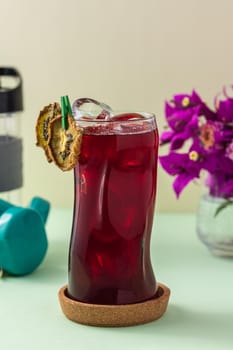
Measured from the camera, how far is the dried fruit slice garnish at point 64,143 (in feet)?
2.62

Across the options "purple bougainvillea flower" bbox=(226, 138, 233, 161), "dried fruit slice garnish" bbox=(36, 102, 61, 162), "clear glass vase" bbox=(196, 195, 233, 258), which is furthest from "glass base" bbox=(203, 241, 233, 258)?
"dried fruit slice garnish" bbox=(36, 102, 61, 162)

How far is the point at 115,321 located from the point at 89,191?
0.45 feet

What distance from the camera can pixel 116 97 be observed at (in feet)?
4.52

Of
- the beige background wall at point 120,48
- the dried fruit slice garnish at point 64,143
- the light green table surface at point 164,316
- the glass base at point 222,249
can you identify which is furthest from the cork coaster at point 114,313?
the beige background wall at point 120,48

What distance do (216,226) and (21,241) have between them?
274 mm

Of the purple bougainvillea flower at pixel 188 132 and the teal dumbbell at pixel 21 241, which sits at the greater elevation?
the purple bougainvillea flower at pixel 188 132

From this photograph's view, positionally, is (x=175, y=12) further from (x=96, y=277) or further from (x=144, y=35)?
(x=96, y=277)

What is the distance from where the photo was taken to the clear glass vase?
109 cm

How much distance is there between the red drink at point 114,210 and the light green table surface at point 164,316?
0.04m

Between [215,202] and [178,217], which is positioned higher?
[215,202]

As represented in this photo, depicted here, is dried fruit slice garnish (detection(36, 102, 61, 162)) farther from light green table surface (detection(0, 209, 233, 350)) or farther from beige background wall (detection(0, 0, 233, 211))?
beige background wall (detection(0, 0, 233, 211))

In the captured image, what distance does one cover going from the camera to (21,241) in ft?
3.27

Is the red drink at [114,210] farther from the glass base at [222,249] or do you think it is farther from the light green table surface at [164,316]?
the glass base at [222,249]

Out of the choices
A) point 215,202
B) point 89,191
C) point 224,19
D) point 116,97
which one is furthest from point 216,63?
point 89,191
